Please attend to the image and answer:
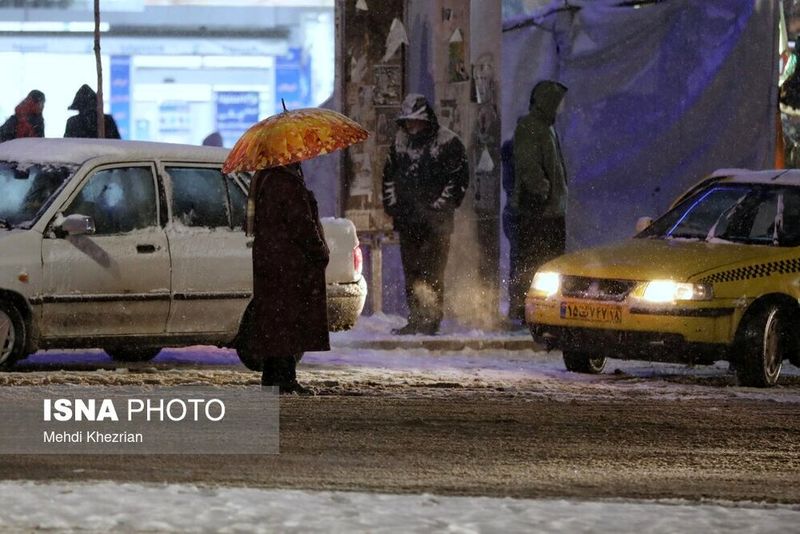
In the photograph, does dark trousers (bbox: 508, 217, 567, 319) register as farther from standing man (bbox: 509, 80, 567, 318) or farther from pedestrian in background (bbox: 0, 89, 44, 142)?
pedestrian in background (bbox: 0, 89, 44, 142)

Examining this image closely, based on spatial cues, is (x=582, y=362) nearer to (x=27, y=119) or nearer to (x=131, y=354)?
(x=131, y=354)

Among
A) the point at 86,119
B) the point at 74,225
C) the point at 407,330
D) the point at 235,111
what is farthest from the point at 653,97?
the point at 74,225

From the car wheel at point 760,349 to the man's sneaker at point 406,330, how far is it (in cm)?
486

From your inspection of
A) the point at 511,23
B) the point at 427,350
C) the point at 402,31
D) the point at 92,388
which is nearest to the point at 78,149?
the point at 92,388

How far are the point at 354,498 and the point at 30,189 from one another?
6.08 metres

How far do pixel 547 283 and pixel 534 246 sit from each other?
488 cm

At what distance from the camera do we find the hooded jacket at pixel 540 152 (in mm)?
18703

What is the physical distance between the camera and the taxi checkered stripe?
13.5 m

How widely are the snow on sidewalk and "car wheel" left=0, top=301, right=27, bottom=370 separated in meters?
4.67

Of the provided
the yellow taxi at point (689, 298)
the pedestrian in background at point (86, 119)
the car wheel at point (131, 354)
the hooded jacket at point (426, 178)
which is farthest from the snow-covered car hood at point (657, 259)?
the pedestrian in background at point (86, 119)

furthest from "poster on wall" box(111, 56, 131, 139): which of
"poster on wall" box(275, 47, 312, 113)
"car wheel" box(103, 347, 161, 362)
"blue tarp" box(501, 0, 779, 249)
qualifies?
"car wheel" box(103, 347, 161, 362)

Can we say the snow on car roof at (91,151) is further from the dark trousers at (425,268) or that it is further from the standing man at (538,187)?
the standing man at (538,187)

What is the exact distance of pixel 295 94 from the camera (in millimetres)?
19859

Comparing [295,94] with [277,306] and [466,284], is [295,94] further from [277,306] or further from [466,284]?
[277,306]
